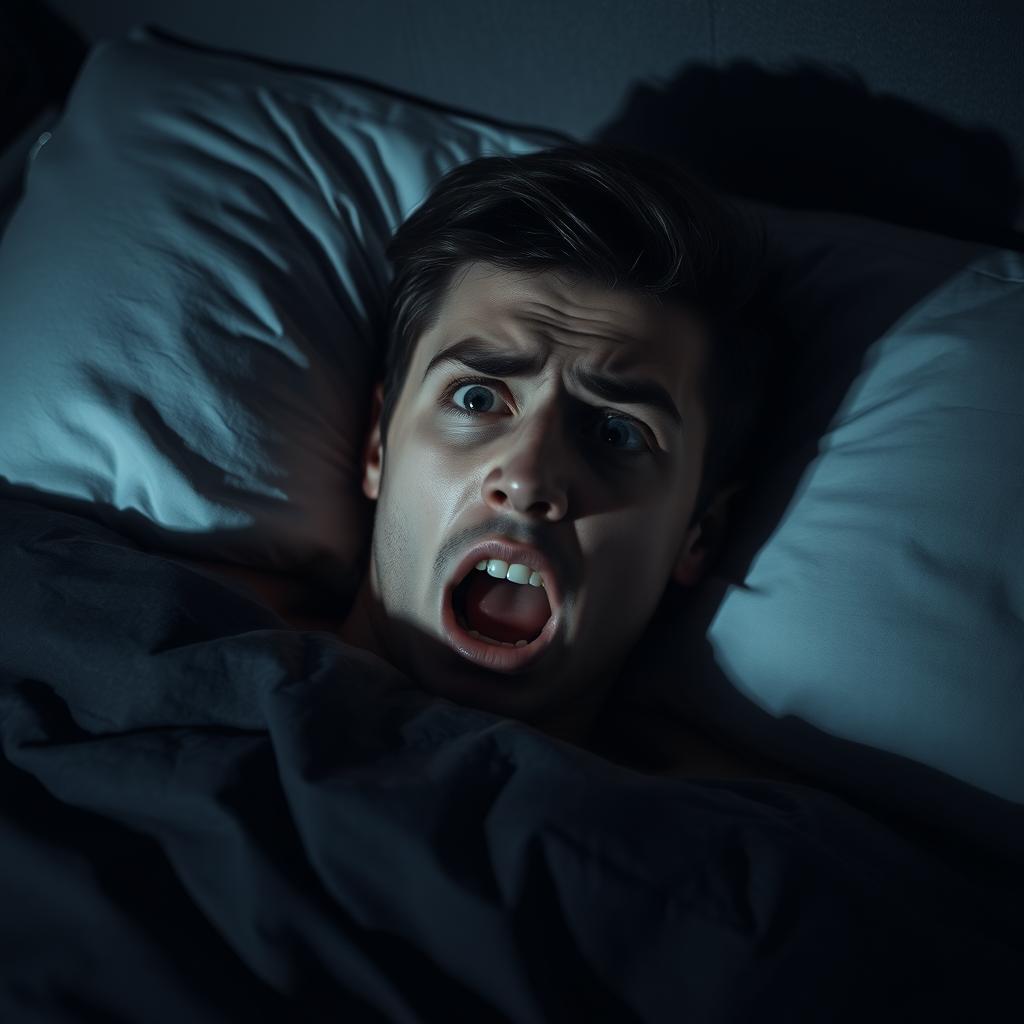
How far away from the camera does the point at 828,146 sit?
1228 millimetres

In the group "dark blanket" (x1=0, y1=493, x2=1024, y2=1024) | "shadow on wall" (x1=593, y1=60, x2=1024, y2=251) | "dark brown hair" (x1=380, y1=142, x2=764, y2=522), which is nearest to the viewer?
"dark blanket" (x1=0, y1=493, x2=1024, y2=1024)

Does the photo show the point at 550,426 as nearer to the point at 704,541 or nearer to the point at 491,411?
the point at 491,411

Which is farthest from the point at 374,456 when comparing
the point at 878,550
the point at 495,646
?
the point at 878,550

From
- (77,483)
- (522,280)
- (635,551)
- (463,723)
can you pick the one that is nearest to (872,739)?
(635,551)

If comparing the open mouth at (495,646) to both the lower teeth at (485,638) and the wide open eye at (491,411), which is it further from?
the wide open eye at (491,411)

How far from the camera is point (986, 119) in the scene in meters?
1.13

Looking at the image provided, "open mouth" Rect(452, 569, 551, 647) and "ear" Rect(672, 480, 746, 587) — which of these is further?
"ear" Rect(672, 480, 746, 587)

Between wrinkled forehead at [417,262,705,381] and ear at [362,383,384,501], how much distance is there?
12cm

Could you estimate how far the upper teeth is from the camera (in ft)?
3.10

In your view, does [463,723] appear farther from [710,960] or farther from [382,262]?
[382,262]

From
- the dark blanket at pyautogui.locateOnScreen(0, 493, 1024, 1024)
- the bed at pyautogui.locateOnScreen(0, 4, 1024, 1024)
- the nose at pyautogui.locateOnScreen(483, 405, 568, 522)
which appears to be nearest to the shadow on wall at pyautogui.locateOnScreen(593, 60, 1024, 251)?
the bed at pyautogui.locateOnScreen(0, 4, 1024, 1024)

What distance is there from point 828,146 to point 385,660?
81 centimetres

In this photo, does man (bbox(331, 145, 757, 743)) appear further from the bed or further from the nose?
the bed

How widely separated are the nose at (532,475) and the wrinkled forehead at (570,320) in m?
0.09
